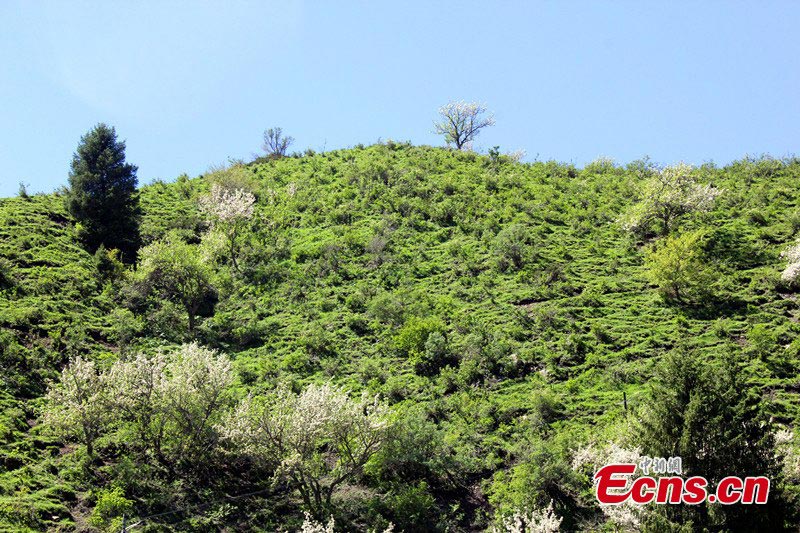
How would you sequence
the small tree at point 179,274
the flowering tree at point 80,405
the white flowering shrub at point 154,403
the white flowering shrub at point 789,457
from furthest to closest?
the small tree at point 179,274 < the white flowering shrub at point 154,403 < the flowering tree at point 80,405 < the white flowering shrub at point 789,457

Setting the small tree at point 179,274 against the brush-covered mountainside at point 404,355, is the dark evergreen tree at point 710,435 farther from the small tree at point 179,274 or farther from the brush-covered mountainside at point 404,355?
the small tree at point 179,274

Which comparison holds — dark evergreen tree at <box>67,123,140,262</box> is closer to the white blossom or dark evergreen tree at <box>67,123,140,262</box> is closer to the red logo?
the white blossom

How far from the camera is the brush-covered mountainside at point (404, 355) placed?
102ft

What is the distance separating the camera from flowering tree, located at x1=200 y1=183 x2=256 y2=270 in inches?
2306

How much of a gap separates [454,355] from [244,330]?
15.0 metres

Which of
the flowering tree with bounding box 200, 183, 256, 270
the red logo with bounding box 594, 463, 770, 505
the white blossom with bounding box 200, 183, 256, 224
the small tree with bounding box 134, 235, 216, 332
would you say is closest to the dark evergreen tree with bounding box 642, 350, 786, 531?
the red logo with bounding box 594, 463, 770, 505

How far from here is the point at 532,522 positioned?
91.2 ft

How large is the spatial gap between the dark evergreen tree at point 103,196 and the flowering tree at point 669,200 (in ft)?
134

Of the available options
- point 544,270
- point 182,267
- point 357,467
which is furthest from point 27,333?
point 544,270

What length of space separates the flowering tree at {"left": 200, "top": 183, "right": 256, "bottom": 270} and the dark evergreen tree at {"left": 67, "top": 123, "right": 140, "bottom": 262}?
21.5 feet

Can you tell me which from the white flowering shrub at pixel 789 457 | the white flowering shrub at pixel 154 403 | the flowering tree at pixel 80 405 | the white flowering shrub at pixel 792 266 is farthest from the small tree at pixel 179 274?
the white flowering shrub at pixel 792 266

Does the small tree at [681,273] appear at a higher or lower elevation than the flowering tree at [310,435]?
higher

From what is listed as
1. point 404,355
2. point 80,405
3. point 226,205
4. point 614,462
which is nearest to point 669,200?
point 404,355

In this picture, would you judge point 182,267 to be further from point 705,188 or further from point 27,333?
point 705,188
